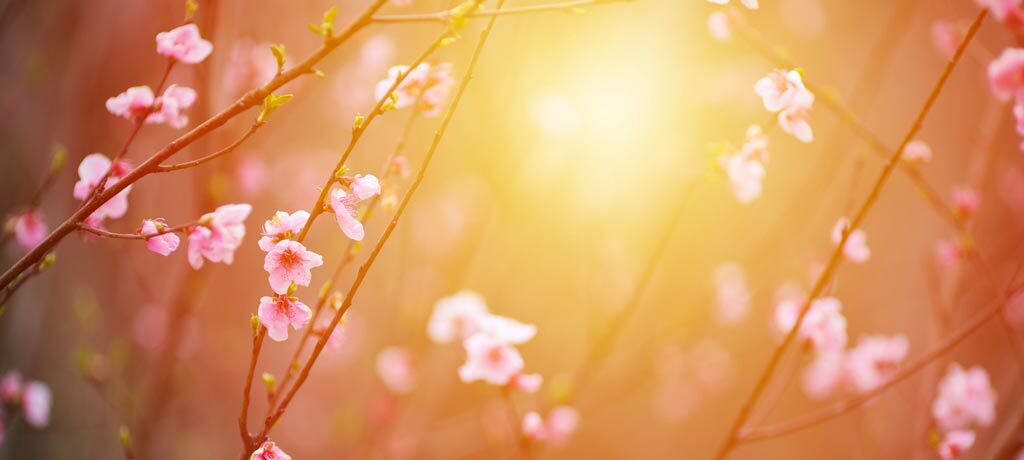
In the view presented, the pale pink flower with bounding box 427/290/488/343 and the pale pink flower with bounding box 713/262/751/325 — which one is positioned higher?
the pale pink flower with bounding box 713/262/751/325

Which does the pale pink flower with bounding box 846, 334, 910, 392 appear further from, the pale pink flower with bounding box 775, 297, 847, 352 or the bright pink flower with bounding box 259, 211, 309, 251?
the bright pink flower with bounding box 259, 211, 309, 251

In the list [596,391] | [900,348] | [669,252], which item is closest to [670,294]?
[669,252]

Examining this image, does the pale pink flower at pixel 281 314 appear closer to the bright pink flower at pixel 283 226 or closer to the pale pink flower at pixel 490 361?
the bright pink flower at pixel 283 226

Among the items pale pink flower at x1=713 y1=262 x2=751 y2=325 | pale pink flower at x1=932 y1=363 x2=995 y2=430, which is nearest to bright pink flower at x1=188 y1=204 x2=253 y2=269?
pale pink flower at x1=932 y1=363 x2=995 y2=430

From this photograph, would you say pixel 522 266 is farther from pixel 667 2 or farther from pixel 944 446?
pixel 944 446

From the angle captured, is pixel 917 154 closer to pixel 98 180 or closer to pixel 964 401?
pixel 964 401

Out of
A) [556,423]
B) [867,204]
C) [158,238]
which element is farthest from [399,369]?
[867,204]
